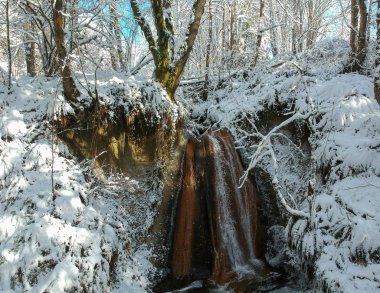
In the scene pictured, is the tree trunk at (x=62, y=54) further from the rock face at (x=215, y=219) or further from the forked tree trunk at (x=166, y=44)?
the rock face at (x=215, y=219)

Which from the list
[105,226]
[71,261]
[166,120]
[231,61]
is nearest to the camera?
[71,261]

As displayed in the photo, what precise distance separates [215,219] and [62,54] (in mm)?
4461

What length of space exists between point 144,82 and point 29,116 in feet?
7.88

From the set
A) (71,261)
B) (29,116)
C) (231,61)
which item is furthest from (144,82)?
(231,61)

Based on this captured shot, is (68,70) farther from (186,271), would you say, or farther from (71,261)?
(186,271)

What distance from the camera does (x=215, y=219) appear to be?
23.3 feet

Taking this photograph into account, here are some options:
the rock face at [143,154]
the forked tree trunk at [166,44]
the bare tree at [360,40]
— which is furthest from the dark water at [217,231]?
the bare tree at [360,40]

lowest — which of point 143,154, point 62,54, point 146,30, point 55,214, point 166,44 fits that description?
point 55,214

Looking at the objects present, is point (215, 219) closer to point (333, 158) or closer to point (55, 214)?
point (333, 158)

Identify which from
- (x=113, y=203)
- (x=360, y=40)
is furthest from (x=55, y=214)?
(x=360, y=40)

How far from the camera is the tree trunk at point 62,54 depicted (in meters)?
6.21

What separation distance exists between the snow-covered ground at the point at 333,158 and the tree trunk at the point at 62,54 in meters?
3.28

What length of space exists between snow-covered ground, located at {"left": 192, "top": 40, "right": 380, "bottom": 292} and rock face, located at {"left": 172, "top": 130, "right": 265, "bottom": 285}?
2.51 feet

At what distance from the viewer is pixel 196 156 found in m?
7.90
